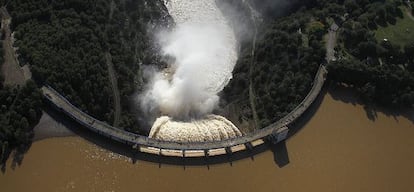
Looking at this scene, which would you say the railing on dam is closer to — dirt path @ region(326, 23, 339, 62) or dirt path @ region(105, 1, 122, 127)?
dirt path @ region(105, 1, 122, 127)

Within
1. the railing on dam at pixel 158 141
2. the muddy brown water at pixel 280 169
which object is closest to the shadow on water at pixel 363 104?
the muddy brown water at pixel 280 169

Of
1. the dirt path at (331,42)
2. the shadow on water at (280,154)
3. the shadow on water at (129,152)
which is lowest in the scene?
the shadow on water at (129,152)

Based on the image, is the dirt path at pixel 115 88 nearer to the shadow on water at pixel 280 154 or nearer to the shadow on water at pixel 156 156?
the shadow on water at pixel 156 156

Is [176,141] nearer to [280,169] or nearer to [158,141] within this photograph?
[158,141]

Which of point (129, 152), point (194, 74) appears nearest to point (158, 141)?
point (129, 152)

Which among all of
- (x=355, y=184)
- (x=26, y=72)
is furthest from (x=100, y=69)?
(x=355, y=184)
